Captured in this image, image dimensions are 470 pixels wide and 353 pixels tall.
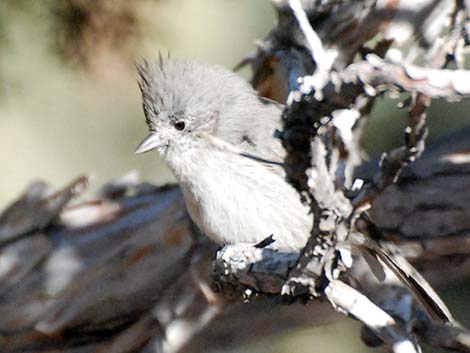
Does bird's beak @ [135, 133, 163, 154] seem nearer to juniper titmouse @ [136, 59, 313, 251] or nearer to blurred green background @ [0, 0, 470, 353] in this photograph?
juniper titmouse @ [136, 59, 313, 251]

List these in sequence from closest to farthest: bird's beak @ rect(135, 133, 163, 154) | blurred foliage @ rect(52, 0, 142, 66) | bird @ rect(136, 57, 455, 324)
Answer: bird @ rect(136, 57, 455, 324), bird's beak @ rect(135, 133, 163, 154), blurred foliage @ rect(52, 0, 142, 66)

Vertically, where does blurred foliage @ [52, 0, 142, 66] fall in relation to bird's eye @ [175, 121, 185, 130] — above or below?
above

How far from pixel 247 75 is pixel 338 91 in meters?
2.99

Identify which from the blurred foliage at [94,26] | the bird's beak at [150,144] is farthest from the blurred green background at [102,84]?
the bird's beak at [150,144]

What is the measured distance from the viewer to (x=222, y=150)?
3102mm

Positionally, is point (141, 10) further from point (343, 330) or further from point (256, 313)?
point (343, 330)

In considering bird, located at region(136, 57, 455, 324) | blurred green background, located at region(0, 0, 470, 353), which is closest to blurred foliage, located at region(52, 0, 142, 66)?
blurred green background, located at region(0, 0, 470, 353)

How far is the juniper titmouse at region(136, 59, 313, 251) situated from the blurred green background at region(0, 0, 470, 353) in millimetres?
312

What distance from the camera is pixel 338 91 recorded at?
173 centimetres

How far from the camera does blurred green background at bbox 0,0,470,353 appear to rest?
11.1 feet

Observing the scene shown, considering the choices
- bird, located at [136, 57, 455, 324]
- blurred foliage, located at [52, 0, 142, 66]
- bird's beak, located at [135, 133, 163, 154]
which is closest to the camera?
bird, located at [136, 57, 455, 324]

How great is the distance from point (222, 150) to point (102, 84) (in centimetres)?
79

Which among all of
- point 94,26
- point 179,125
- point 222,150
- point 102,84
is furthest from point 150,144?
point 102,84

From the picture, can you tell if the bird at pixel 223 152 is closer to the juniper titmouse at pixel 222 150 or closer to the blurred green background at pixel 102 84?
the juniper titmouse at pixel 222 150
